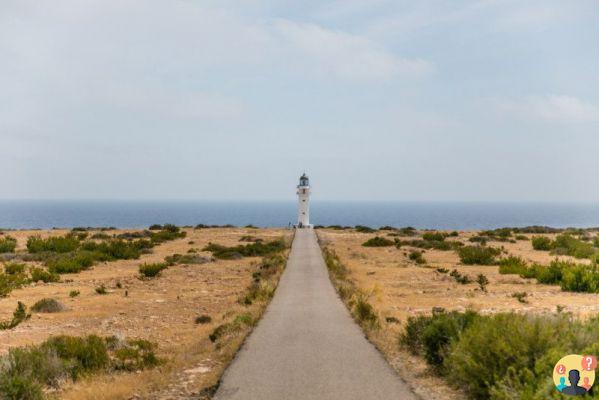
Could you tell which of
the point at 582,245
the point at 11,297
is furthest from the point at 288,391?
the point at 582,245

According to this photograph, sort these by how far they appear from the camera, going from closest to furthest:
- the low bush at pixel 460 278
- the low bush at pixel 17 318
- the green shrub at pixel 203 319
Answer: the low bush at pixel 17 318
the green shrub at pixel 203 319
the low bush at pixel 460 278

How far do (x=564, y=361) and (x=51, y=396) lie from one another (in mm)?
7843

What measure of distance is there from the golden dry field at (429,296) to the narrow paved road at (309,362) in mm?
523

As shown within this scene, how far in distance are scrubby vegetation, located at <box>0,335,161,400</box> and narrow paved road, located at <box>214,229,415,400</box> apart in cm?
277

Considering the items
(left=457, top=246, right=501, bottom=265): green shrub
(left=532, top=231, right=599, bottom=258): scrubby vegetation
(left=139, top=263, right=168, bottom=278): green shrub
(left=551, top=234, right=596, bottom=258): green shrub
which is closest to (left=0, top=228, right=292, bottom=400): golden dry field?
(left=139, top=263, right=168, bottom=278): green shrub

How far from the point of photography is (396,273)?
28.1 m

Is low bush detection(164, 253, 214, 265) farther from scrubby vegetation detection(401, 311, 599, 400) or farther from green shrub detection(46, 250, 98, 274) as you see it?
scrubby vegetation detection(401, 311, 599, 400)

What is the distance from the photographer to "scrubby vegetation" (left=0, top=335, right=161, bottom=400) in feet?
25.7

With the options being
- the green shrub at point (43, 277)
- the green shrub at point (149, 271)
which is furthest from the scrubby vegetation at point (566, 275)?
the green shrub at point (43, 277)

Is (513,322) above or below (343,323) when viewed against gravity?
above

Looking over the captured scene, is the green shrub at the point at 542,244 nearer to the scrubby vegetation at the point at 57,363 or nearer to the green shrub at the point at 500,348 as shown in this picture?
the green shrub at the point at 500,348

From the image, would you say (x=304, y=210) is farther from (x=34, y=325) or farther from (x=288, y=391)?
(x=288, y=391)

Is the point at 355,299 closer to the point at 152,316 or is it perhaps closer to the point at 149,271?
the point at 152,316

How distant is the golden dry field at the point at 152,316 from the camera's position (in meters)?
9.20
